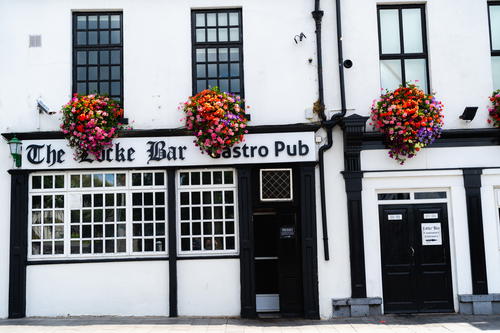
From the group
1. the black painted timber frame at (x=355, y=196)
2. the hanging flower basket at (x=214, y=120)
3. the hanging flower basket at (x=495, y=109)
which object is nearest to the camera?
the hanging flower basket at (x=214, y=120)

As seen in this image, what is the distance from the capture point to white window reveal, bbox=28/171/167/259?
29.8ft

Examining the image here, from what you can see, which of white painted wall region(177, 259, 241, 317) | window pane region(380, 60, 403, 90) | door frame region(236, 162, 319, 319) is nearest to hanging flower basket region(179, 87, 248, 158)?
door frame region(236, 162, 319, 319)

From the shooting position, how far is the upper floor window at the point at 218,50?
935 centimetres

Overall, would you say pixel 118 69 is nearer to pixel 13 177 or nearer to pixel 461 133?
pixel 13 177

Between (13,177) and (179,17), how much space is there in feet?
14.5

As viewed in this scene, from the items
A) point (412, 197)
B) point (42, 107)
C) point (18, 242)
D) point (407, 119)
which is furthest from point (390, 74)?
point (18, 242)

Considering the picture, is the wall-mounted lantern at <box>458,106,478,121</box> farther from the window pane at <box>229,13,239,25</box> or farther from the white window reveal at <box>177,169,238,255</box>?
the window pane at <box>229,13,239,25</box>

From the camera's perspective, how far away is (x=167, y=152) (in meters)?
8.95

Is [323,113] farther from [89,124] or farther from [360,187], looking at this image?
[89,124]

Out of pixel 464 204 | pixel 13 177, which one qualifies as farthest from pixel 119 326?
pixel 464 204

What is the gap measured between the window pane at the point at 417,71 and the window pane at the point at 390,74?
157 millimetres

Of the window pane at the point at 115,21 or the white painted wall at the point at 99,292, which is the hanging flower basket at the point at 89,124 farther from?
the white painted wall at the point at 99,292

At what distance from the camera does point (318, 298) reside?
8.81m

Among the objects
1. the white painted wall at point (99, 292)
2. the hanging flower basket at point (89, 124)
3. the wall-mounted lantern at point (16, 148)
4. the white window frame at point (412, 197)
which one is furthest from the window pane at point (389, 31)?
the wall-mounted lantern at point (16, 148)
